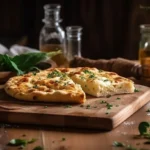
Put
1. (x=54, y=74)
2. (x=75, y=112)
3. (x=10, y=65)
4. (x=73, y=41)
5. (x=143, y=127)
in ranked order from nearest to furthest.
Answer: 1. (x=143, y=127)
2. (x=75, y=112)
3. (x=54, y=74)
4. (x=10, y=65)
5. (x=73, y=41)

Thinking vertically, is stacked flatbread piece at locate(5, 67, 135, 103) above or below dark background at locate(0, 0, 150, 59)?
above

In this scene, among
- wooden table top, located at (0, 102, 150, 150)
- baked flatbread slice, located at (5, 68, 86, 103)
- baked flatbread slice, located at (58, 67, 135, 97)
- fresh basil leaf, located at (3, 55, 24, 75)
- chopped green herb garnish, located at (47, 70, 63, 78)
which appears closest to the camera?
wooden table top, located at (0, 102, 150, 150)

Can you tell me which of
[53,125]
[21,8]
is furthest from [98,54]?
[53,125]

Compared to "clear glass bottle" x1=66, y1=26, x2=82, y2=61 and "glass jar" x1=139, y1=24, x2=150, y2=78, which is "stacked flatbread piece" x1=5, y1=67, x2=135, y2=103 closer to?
"glass jar" x1=139, y1=24, x2=150, y2=78


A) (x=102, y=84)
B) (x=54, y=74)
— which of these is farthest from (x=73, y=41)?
(x=102, y=84)

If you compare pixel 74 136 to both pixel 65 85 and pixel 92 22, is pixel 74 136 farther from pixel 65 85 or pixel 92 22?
pixel 92 22

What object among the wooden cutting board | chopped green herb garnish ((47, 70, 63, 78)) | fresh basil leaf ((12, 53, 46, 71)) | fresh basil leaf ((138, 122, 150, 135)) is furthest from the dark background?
fresh basil leaf ((138, 122, 150, 135))
